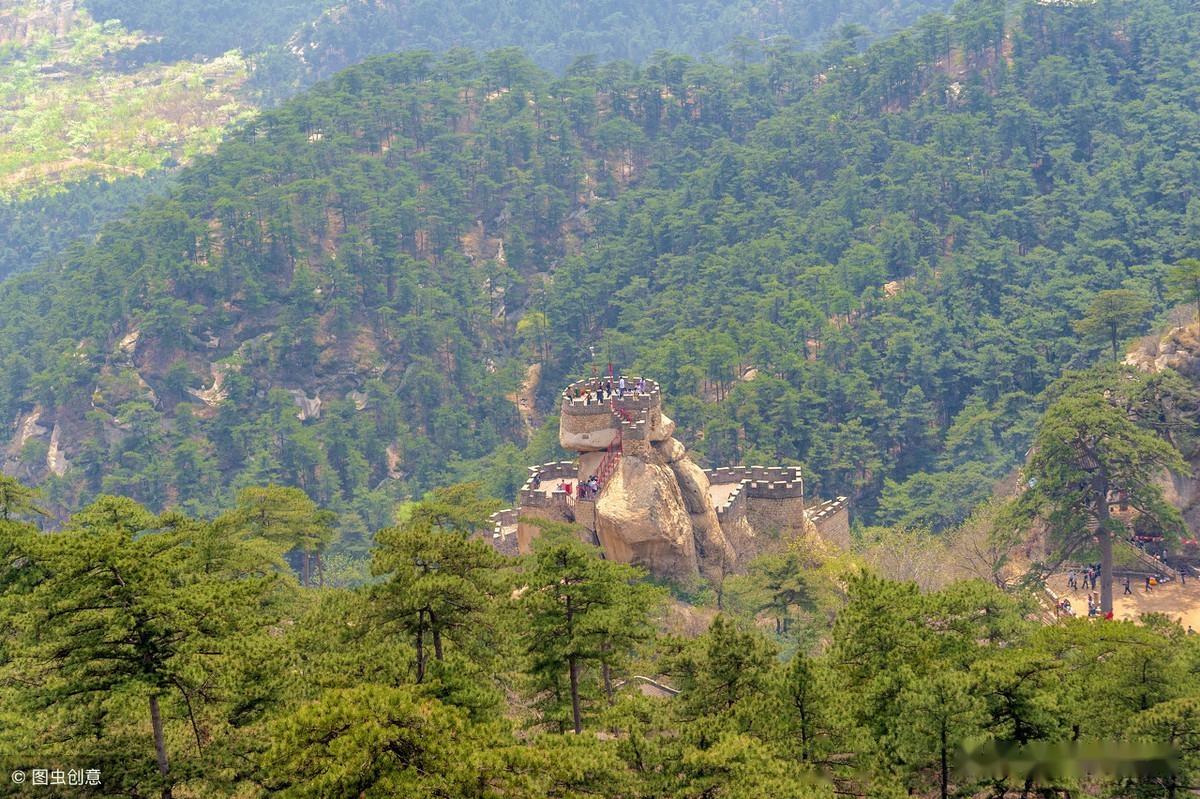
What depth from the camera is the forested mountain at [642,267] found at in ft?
270

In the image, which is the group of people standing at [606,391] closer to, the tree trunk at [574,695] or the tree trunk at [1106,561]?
the tree trunk at [1106,561]

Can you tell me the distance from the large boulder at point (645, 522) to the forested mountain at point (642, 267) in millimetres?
24294

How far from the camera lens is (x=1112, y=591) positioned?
52.7 meters

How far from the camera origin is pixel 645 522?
4812 cm

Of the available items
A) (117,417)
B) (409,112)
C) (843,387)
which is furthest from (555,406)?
(409,112)

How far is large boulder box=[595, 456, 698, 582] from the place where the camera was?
48156 millimetres

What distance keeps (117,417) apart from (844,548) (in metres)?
50.3

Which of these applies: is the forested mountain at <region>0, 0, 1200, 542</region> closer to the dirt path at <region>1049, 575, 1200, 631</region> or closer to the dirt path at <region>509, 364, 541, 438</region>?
the dirt path at <region>509, 364, 541, 438</region>

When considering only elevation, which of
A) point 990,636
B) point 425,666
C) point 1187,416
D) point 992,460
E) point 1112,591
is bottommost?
point 992,460

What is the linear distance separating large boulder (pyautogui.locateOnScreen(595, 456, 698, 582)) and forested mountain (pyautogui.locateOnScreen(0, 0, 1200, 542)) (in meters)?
24.3

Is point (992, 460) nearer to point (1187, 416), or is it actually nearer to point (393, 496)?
point (1187, 416)

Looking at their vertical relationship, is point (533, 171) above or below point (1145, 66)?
below

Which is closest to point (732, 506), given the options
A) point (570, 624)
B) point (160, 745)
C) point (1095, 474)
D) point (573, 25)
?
point (1095, 474)

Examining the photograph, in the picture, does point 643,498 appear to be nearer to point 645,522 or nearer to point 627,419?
point 645,522
